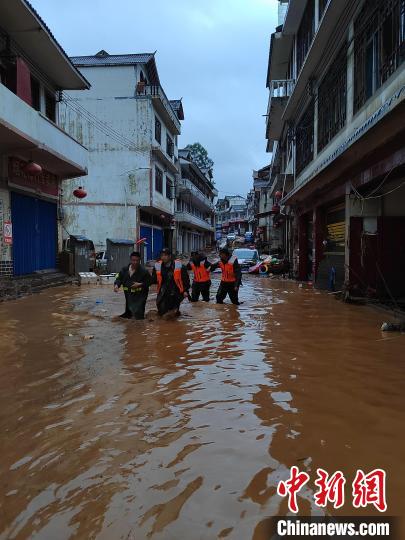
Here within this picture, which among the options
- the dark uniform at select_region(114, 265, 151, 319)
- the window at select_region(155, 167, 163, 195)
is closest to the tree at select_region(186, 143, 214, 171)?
the window at select_region(155, 167, 163, 195)

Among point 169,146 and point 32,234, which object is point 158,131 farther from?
point 32,234

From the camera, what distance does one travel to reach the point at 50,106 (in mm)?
18359

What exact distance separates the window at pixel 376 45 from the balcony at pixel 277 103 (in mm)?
9405

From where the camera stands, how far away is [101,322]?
9398 mm

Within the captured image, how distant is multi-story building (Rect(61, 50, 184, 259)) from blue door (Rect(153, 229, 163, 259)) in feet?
18.5

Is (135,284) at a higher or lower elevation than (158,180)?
lower

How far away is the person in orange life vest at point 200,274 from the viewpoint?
1198cm

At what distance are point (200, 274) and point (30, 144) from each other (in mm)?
6031

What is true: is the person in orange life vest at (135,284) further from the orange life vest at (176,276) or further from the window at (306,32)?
the window at (306,32)

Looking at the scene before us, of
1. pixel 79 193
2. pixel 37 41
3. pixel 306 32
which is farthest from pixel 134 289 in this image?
pixel 306 32

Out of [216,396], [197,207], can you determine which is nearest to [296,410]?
[216,396]

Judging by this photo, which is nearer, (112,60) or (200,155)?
(112,60)

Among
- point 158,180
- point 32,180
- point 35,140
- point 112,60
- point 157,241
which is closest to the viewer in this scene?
point 35,140

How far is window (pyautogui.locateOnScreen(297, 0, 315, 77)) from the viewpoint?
17844 mm
